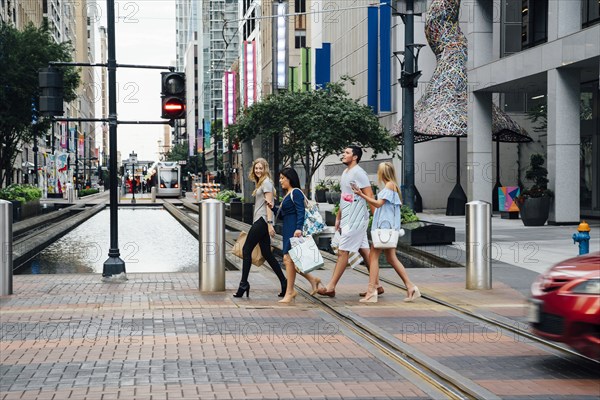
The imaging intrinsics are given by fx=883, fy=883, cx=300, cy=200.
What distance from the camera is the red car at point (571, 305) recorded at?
646 cm

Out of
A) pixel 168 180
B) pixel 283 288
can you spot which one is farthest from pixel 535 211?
pixel 168 180

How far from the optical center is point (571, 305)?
6621 mm

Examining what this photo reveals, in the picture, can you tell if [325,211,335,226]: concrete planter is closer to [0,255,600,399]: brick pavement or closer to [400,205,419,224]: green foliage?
[400,205,419,224]: green foliage

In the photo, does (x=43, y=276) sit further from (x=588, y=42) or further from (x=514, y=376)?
(x=588, y=42)

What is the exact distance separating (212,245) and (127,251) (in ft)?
30.6

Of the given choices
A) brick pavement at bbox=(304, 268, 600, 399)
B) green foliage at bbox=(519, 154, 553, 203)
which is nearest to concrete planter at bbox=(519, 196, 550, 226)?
green foliage at bbox=(519, 154, 553, 203)

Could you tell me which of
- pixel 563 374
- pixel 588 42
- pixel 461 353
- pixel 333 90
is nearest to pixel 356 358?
pixel 461 353

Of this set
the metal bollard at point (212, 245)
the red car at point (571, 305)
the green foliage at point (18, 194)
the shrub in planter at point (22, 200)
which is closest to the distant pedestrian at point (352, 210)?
the metal bollard at point (212, 245)

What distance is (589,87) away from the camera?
111 feet

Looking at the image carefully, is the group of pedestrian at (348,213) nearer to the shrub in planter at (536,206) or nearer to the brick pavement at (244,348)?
the brick pavement at (244,348)

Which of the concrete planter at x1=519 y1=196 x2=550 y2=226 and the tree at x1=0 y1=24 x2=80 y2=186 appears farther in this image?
the tree at x1=0 y1=24 x2=80 y2=186

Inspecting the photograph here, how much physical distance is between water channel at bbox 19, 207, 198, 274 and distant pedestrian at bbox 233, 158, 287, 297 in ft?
16.0

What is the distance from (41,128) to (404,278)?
31726mm

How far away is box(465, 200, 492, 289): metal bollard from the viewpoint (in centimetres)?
1203
